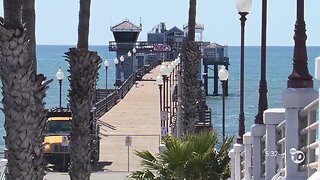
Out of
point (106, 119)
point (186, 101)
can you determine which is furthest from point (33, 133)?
point (106, 119)

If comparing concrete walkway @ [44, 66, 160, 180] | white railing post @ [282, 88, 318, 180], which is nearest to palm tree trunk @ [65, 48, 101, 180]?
white railing post @ [282, 88, 318, 180]

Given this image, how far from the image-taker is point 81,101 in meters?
17.3

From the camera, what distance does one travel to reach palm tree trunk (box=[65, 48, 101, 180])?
17.3m

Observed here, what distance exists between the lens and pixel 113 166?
35.1m

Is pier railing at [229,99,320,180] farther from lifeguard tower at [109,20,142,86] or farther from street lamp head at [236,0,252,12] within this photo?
lifeguard tower at [109,20,142,86]

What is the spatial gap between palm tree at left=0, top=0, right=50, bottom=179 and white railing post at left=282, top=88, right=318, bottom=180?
3.76 meters


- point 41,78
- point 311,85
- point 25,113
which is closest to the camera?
point 311,85

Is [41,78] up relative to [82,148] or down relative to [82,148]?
up

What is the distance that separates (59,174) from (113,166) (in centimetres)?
275

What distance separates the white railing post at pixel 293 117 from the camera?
33.9 ft

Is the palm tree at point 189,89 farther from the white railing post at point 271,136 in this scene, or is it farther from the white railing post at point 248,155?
the white railing post at point 271,136

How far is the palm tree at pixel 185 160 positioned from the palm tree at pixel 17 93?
4245 mm

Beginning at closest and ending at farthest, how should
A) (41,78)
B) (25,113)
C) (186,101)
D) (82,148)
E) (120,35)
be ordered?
(25,113), (41,78), (82,148), (186,101), (120,35)

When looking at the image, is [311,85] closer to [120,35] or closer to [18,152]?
[18,152]
